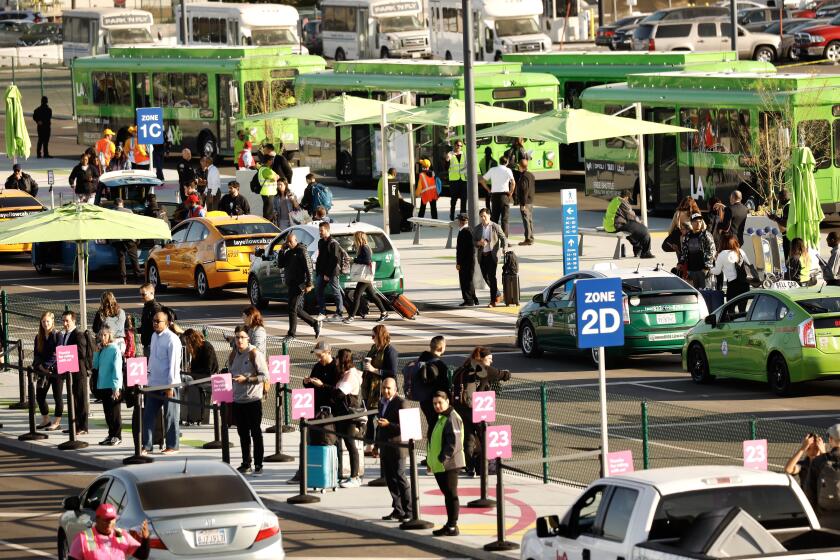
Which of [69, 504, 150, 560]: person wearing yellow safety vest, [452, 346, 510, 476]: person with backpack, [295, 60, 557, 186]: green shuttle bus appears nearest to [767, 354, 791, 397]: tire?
[452, 346, 510, 476]: person with backpack

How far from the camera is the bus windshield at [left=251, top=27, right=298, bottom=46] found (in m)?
69.7

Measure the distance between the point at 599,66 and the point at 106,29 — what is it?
31266 millimetres

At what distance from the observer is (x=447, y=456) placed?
57.6 ft

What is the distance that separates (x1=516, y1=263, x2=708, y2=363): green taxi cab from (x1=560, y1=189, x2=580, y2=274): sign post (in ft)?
14.0

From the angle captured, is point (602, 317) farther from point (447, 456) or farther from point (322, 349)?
point (322, 349)

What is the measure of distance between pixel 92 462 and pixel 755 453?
8891 mm

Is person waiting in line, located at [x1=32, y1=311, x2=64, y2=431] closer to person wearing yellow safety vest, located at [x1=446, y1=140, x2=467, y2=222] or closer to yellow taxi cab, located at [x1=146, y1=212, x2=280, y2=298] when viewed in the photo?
yellow taxi cab, located at [x1=146, y1=212, x2=280, y2=298]

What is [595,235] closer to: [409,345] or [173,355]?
[409,345]

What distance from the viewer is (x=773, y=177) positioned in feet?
120

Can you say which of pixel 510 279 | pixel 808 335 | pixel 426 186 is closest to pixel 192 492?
pixel 808 335

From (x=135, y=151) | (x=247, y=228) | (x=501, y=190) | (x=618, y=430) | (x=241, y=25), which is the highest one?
(x=241, y=25)

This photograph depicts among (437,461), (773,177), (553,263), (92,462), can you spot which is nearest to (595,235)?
(553,263)

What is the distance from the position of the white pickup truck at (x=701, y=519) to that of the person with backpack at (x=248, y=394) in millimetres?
7536

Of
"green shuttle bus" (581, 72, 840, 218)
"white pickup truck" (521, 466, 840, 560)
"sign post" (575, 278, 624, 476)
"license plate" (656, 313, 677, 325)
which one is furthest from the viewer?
"green shuttle bus" (581, 72, 840, 218)
